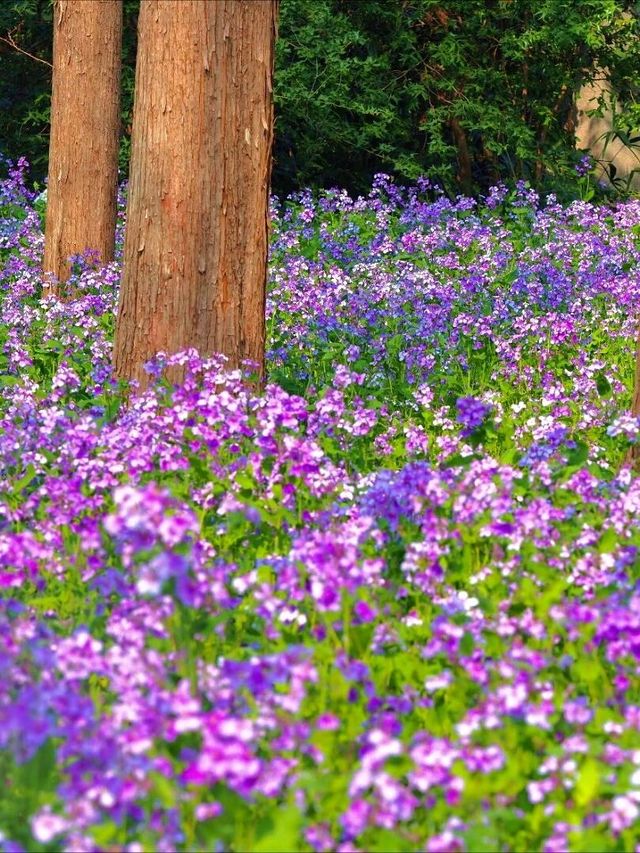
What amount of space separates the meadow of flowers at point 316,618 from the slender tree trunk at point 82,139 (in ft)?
7.34

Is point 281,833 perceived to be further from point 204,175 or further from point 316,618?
point 204,175

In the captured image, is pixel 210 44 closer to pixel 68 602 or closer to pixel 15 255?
pixel 68 602

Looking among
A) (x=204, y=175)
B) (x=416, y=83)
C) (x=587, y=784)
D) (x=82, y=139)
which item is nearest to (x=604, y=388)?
(x=204, y=175)

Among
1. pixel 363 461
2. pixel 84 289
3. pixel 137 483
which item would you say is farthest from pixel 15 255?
pixel 137 483

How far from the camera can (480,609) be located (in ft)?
12.1

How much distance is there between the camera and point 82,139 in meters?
8.99

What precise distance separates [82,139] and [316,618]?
6123 millimetres

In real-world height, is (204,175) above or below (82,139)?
below

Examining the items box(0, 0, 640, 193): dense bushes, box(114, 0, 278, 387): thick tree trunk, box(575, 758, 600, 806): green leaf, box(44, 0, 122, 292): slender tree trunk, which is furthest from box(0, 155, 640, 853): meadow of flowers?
box(0, 0, 640, 193): dense bushes

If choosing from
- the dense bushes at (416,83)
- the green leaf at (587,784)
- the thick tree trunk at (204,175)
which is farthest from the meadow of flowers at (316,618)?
the dense bushes at (416,83)

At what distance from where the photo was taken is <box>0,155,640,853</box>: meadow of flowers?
268cm

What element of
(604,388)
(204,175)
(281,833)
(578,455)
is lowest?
(281,833)

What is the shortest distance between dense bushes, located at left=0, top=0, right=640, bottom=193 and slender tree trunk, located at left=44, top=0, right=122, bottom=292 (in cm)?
426

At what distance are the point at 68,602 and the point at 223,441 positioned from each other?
1318mm
